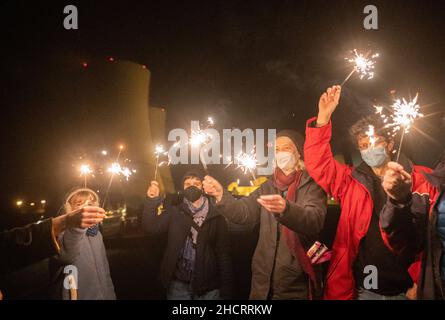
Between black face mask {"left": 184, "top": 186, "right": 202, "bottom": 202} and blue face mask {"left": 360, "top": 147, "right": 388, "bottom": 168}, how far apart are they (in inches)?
95.2

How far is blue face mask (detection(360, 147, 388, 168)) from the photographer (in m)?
3.86

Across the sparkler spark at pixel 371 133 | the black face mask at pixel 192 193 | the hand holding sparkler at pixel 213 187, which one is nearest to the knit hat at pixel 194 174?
the black face mask at pixel 192 193

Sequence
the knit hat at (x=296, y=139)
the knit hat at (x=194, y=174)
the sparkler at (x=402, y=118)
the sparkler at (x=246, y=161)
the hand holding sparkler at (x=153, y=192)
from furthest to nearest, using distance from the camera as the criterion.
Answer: the sparkler at (x=246, y=161) → the knit hat at (x=194, y=174) → the hand holding sparkler at (x=153, y=192) → the knit hat at (x=296, y=139) → the sparkler at (x=402, y=118)

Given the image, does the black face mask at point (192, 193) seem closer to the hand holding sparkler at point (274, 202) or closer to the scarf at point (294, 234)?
the scarf at point (294, 234)

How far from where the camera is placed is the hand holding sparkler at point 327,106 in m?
3.85

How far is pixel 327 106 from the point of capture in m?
3.88

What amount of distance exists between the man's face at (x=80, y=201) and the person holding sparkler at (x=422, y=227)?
3.69 m

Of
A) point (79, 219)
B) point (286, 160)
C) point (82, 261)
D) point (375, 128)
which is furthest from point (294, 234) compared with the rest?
point (82, 261)

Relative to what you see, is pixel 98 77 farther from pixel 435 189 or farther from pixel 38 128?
pixel 435 189

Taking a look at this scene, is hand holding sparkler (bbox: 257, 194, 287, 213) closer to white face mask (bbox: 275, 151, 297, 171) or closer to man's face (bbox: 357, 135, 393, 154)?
white face mask (bbox: 275, 151, 297, 171)

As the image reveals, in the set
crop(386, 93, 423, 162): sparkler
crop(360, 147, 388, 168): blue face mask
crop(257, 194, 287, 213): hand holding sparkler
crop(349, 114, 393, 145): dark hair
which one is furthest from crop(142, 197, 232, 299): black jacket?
crop(386, 93, 423, 162): sparkler

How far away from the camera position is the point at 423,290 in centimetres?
341

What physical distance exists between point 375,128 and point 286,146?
A: 124 cm

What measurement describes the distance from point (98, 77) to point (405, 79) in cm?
908
